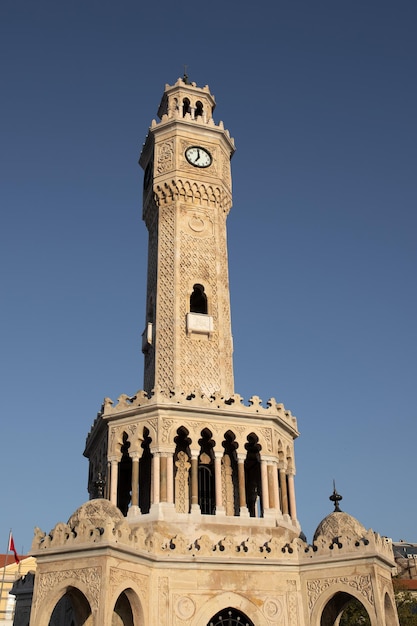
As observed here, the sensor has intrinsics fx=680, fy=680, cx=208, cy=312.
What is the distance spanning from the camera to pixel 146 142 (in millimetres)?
35938

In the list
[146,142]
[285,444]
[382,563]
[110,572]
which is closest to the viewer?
[110,572]

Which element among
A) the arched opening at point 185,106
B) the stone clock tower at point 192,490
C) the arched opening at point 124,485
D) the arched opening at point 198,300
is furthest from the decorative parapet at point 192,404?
the arched opening at point 185,106

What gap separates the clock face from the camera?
33.9 meters

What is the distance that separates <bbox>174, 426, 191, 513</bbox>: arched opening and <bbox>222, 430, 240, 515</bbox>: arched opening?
5.00 feet

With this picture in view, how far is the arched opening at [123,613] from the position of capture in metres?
21.7

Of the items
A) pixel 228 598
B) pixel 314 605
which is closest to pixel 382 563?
pixel 314 605

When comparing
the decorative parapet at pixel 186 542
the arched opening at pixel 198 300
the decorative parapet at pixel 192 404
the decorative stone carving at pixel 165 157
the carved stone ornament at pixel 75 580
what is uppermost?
the decorative stone carving at pixel 165 157

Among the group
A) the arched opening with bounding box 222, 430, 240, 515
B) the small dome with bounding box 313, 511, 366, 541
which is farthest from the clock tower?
the small dome with bounding box 313, 511, 366, 541

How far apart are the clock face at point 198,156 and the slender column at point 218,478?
15140 mm

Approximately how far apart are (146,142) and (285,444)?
57.6 feet

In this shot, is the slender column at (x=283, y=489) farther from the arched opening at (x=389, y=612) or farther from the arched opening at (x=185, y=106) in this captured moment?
the arched opening at (x=185, y=106)

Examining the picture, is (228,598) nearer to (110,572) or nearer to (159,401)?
(110,572)

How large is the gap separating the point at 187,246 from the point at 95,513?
1403 centimetres

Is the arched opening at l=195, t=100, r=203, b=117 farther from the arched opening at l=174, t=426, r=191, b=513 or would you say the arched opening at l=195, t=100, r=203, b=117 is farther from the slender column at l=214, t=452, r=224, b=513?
the slender column at l=214, t=452, r=224, b=513
